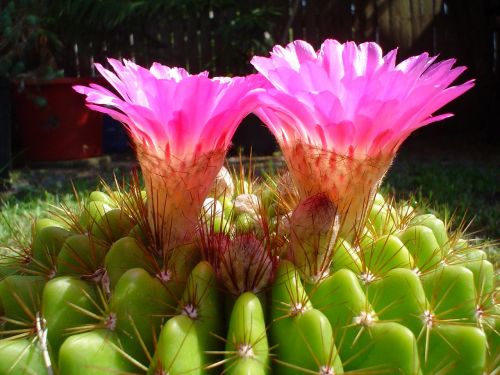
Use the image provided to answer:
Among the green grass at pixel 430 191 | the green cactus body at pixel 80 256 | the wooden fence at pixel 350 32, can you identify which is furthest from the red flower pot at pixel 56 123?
the green cactus body at pixel 80 256

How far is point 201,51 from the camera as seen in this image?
5848 mm

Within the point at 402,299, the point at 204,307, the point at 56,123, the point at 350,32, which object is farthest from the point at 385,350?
the point at 350,32

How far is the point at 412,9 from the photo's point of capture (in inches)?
228

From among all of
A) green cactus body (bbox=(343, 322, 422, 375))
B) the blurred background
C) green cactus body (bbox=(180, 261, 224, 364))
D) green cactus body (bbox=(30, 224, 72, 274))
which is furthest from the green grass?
green cactus body (bbox=(343, 322, 422, 375))

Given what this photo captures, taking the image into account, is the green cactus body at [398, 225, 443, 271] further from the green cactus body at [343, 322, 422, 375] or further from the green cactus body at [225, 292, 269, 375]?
the green cactus body at [225, 292, 269, 375]

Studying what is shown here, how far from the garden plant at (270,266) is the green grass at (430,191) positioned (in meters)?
1.41

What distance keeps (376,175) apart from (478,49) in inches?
211

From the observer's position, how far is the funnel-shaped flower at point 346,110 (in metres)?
0.74

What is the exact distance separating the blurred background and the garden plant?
9.24 feet

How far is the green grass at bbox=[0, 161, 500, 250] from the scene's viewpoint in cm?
253

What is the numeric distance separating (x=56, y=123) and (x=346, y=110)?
4.50 m

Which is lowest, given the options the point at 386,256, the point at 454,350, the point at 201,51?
the point at 454,350

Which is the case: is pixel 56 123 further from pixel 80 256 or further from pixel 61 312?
pixel 61 312

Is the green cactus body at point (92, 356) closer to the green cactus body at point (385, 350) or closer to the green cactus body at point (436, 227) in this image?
the green cactus body at point (385, 350)
